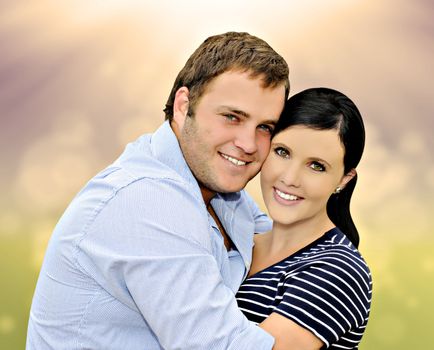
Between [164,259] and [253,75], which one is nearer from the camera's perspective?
[164,259]

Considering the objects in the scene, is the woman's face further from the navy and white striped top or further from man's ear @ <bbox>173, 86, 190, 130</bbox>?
man's ear @ <bbox>173, 86, 190, 130</bbox>

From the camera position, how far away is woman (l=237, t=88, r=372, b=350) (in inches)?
63.9

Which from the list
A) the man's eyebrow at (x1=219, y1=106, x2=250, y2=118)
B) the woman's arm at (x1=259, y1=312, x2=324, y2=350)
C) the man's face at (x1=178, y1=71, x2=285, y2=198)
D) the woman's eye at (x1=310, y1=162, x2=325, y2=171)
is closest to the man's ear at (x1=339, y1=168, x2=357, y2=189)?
the woman's eye at (x1=310, y1=162, x2=325, y2=171)

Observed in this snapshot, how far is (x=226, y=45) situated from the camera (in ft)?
5.92

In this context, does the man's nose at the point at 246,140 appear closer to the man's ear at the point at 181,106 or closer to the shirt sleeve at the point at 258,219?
the man's ear at the point at 181,106

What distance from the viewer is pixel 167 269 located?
1.49 meters

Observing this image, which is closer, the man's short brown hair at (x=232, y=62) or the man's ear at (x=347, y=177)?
the man's short brown hair at (x=232, y=62)

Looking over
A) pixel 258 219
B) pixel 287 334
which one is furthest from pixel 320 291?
pixel 258 219

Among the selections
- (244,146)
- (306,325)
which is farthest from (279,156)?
(306,325)

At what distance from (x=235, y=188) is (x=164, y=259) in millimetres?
460

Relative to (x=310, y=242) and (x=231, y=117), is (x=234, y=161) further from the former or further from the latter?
(x=310, y=242)

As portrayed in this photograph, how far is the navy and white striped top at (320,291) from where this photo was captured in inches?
63.7

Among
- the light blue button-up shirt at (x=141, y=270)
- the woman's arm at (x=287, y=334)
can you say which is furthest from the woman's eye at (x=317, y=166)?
the woman's arm at (x=287, y=334)

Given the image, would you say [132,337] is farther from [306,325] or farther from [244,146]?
[244,146]
